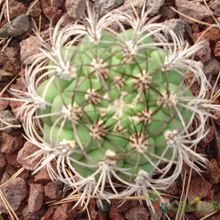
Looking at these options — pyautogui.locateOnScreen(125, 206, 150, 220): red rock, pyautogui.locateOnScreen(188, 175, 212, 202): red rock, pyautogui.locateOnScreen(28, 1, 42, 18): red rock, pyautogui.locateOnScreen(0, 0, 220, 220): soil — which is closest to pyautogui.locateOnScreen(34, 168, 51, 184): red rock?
pyautogui.locateOnScreen(0, 0, 220, 220): soil

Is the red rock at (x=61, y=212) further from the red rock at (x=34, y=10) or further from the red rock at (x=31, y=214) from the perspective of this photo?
the red rock at (x=34, y=10)

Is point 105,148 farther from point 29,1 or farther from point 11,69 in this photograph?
point 29,1

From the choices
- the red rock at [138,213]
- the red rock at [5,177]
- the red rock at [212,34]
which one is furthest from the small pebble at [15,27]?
the red rock at [138,213]

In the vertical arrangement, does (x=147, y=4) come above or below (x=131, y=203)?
above

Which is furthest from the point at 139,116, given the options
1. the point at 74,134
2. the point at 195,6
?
the point at 195,6

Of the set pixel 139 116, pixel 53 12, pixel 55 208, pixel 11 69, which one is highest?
pixel 139 116

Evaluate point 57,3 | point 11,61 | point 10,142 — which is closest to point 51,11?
point 57,3
